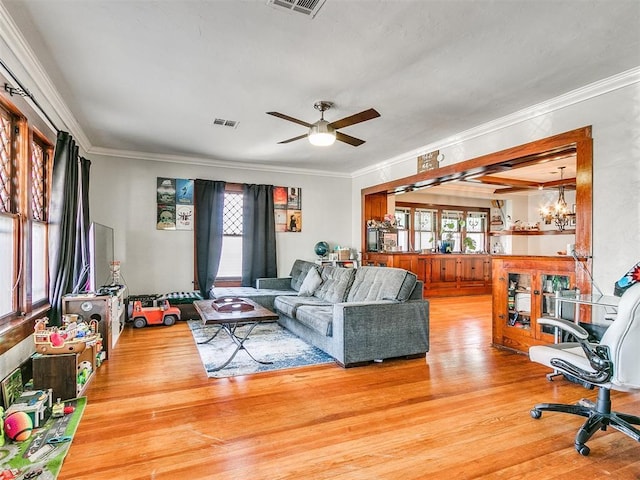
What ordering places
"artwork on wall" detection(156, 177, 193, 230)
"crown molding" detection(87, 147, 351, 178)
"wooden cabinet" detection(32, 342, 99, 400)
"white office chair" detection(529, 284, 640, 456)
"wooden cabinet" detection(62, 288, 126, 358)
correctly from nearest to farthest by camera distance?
1. "white office chair" detection(529, 284, 640, 456)
2. "wooden cabinet" detection(32, 342, 99, 400)
3. "wooden cabinet" detection(62, 288, 126, 358)
4. "crown molding" detection(87, 147, 351, 178)
5. "artwork on wall" detection(156, 177, 193, 230)

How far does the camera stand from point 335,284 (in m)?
4.80

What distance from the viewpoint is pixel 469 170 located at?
15.0 feet

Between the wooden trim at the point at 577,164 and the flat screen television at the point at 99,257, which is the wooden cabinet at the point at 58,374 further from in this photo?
the wooden trim at the point at 577,164

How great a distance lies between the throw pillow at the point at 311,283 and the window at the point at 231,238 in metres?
1.77

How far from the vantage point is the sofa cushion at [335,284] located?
14.9 feet

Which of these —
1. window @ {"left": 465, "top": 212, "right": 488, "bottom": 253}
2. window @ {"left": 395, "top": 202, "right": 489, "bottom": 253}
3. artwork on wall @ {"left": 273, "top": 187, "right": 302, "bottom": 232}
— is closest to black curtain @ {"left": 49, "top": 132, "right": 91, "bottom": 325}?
artwork on wall @ {"left": 273, "top": 187, "right": 302, "bottom": 232}

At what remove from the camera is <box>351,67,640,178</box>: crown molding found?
3041 millimetres

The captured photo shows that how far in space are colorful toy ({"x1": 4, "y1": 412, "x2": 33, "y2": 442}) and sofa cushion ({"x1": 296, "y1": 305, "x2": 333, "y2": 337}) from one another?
2329mm

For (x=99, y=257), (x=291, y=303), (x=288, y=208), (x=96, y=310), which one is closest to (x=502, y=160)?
(x=291, y=303)

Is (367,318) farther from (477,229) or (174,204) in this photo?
(477,229)

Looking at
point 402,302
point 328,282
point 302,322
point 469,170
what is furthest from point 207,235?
point 469,170

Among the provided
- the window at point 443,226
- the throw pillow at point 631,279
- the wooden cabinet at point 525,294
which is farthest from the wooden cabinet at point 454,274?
the throw pillow at point 631,279

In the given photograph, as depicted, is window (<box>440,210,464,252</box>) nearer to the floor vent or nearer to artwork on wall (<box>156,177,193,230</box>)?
artwork on wall (<box>156,177,193,230</box>)

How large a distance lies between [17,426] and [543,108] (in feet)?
→ 16.2
